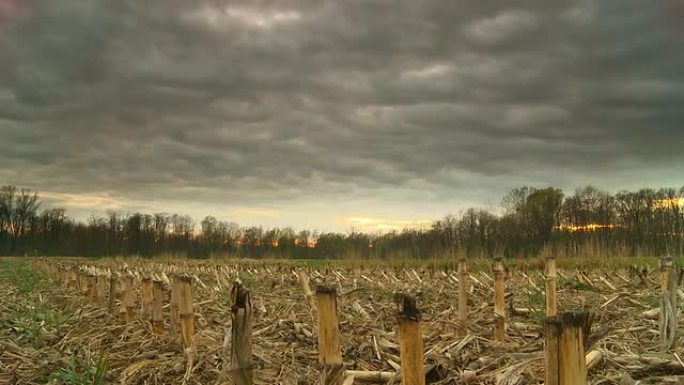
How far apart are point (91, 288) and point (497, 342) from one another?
23.6 feet

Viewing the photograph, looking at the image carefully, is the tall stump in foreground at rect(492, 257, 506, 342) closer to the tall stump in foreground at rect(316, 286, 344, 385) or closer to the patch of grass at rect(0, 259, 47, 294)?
the tall stump in foreground at rect(316, 286, 344, 385)

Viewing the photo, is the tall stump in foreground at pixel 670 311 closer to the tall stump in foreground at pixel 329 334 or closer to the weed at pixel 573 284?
the tall stump in foreground at pixel 329 334

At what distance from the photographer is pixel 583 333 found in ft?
7.22

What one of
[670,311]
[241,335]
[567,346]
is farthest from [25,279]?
[567,346]

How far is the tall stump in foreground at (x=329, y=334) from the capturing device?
333cm

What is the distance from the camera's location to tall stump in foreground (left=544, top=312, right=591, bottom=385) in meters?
2.17

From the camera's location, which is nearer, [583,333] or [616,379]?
[583,333]

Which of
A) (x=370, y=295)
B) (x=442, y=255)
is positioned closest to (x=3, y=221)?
(x=442, y=255)

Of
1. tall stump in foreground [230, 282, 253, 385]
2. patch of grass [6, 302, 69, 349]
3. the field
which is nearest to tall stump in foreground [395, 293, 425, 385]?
the field

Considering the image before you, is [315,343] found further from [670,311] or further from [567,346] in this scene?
[567,346]

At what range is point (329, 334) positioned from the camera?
3.44 metres

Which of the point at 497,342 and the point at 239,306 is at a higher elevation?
the point at 239,306

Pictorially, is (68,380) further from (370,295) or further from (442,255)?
(442,255)

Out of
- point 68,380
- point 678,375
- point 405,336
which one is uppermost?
point 405,336
